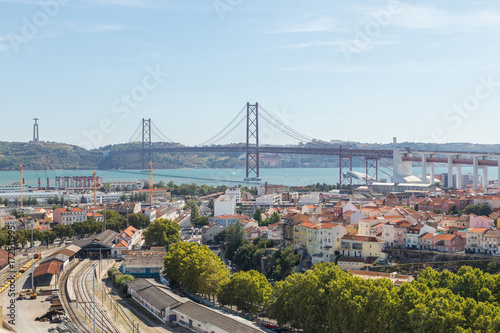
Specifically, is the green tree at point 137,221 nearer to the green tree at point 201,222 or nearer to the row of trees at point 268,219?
the green tree at point 201,222

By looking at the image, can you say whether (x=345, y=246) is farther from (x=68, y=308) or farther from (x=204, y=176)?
(x=204, y=176)

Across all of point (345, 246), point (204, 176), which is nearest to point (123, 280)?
point (345, 246)

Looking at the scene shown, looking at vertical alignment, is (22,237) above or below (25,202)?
below

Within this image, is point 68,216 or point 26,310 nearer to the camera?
point 26,310

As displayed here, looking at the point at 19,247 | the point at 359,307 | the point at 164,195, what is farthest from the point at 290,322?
the point at 164,195

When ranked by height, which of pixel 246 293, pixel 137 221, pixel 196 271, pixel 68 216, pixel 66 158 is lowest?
pixel 246 293

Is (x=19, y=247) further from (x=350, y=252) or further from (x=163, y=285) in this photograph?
(x=350, y=252)

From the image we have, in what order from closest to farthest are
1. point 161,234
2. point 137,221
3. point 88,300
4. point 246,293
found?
point 246,293 → point 88,300 → point 161,234 → point 137,221

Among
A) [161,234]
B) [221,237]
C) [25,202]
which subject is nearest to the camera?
[161,234]
